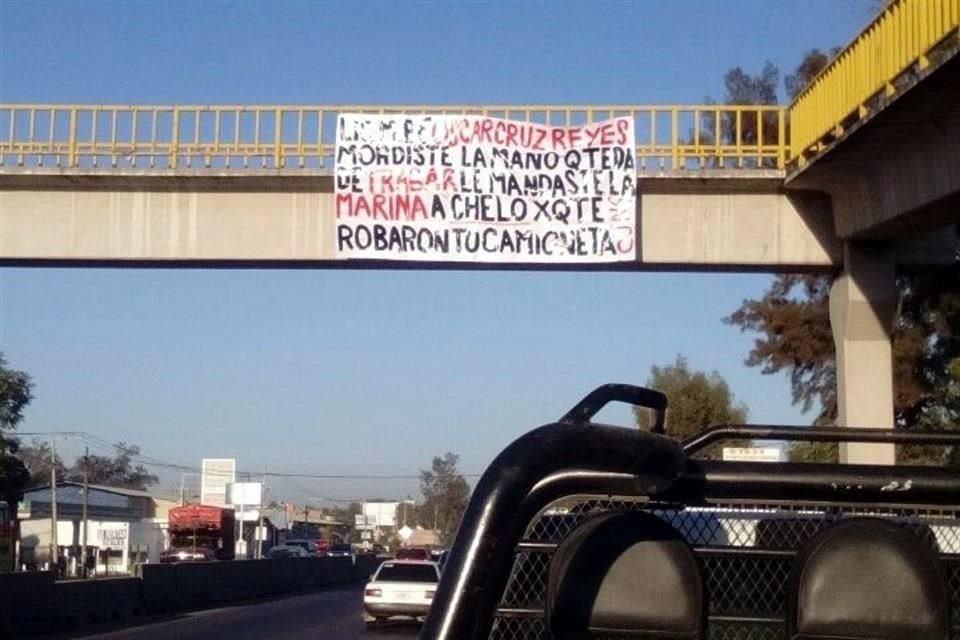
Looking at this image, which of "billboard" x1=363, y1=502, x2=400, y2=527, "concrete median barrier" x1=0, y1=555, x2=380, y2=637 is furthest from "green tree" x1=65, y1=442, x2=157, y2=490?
"concrete median barrier" x1=0, y1=555, x2=380, y2=637

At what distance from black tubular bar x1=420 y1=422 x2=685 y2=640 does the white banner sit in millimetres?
23761

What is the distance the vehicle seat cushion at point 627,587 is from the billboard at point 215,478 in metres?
115

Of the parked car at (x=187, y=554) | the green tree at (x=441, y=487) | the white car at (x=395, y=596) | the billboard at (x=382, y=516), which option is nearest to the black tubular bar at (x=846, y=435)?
the white car at (x=395, y=596)

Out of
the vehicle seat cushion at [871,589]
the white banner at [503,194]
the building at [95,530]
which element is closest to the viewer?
the vehicle seat cushion at [871,589]

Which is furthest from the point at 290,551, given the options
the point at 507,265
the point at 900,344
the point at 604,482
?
the point at 604,482

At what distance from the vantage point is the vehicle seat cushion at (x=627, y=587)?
2.69 meters

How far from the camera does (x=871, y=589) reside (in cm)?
270

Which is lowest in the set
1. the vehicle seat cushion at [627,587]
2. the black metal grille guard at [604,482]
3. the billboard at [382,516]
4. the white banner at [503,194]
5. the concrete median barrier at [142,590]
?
the concrete median barrier at [142,590]

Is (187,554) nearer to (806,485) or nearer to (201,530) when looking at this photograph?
(201,530)

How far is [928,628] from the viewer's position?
8.79 feet

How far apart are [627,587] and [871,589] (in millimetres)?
381

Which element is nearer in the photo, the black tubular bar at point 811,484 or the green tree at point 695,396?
the black tubular bar at point 811,484

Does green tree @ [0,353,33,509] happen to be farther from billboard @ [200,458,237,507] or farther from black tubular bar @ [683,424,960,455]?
black tubular bar @ [683,424,960,455]

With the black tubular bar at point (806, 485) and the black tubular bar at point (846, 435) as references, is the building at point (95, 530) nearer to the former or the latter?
the black tubular bar at point (846, 435)
